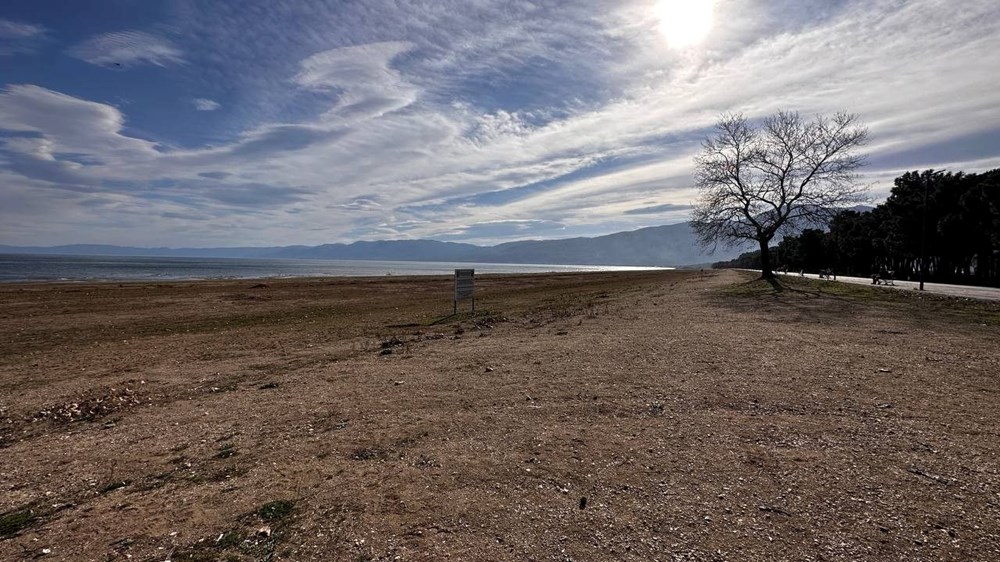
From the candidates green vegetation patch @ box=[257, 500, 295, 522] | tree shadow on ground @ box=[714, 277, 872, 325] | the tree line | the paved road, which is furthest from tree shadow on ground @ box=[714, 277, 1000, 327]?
green vegetation patch @ box=[257, 500, 295, 522]

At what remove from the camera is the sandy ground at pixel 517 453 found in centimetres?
361

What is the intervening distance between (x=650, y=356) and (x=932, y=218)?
56.3 meters

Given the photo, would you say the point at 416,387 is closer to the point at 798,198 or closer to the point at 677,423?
the point at 677,423

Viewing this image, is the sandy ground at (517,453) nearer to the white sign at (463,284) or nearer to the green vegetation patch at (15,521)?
the green vegetation patch at (15,521)

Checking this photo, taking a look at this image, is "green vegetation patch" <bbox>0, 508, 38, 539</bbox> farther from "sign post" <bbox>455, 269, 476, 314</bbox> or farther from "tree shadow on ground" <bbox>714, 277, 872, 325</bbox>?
"tree shadow on ground" <bbox>714, 277, 872, 325</bbox>

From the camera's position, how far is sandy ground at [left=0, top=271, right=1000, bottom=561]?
3.61m

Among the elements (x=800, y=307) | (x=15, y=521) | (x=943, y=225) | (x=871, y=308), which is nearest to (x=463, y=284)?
(x=800, y=307)

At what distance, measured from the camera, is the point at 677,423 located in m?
5.88

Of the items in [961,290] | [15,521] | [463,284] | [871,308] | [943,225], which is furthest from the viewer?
[943,225]

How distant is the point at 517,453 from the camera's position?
5.14m

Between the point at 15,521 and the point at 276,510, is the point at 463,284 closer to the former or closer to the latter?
the point at 276,510

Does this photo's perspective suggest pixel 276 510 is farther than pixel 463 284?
No

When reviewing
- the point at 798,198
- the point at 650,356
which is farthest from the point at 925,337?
the point at 798,198

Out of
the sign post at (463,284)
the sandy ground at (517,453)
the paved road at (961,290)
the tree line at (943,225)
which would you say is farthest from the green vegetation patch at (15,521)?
the tree line at (943,225)
